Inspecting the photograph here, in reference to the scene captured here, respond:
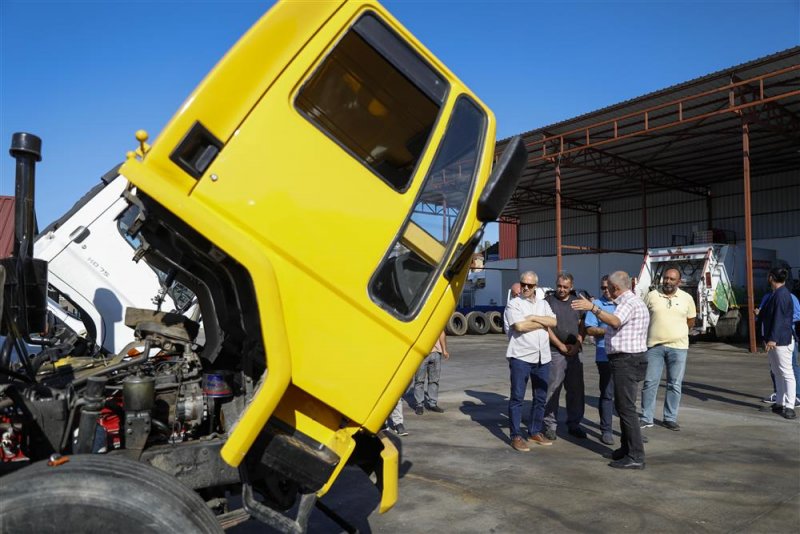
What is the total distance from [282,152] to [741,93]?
18773 mm

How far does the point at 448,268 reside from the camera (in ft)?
9.19

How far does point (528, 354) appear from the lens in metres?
6.07

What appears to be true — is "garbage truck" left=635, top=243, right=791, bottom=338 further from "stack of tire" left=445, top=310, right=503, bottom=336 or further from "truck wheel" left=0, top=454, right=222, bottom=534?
"truck wheel" left=0, top=454, right=222, bottom=534

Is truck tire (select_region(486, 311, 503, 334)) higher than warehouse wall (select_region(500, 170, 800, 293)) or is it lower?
lower

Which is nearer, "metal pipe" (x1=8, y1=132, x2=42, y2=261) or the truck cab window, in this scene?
the truck cab window

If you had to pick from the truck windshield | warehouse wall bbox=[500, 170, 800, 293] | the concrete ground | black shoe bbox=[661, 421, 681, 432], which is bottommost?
the concrete ground

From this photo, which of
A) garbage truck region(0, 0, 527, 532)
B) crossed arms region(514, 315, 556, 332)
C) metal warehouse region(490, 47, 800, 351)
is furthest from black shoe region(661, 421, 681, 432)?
metal warehouse region(490, 47, 800, 351)

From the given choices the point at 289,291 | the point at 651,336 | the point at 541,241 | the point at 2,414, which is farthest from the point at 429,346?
the point at 541,241

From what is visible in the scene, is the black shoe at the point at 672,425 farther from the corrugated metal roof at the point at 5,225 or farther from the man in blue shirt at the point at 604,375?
the corrugated metal roof at the point at 5,225

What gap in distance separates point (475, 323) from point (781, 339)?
51.6ft

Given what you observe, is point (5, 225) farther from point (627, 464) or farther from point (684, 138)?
point (684, 138)

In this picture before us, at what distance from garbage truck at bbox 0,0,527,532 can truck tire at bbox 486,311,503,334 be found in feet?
67.3

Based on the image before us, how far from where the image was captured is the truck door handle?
6281mm

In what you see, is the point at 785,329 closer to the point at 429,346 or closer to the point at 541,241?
the point at 429,346
